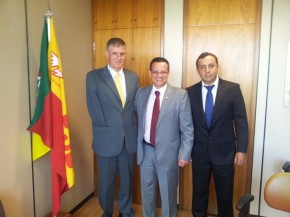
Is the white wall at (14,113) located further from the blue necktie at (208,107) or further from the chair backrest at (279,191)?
the chair backrest at (279,191)

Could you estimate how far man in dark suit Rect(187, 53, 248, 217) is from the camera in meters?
2.16

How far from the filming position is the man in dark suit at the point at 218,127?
216cm

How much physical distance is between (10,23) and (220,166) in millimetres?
2019

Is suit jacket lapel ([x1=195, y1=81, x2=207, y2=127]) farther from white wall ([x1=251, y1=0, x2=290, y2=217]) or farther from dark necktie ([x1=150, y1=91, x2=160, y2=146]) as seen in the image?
white wall ([x1=251, y1=0, x2=290, y2=217])

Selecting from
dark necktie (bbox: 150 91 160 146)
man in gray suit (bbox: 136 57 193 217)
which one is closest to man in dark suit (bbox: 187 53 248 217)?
man in gray suit (bbox: 136 57 193 217)

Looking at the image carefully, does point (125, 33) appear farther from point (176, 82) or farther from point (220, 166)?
point (220, 166)

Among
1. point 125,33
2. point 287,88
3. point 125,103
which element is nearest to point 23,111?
point 125,103

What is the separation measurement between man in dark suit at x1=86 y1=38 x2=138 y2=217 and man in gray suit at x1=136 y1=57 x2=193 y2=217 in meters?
0.13

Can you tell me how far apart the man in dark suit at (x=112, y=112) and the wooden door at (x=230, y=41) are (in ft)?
2.53

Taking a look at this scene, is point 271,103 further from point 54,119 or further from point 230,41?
point 54,119

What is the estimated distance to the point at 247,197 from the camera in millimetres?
1595

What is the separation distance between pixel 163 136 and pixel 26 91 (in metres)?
1.18

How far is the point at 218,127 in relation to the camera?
2.16 m

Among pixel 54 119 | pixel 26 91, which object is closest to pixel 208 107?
pixel 54 119
